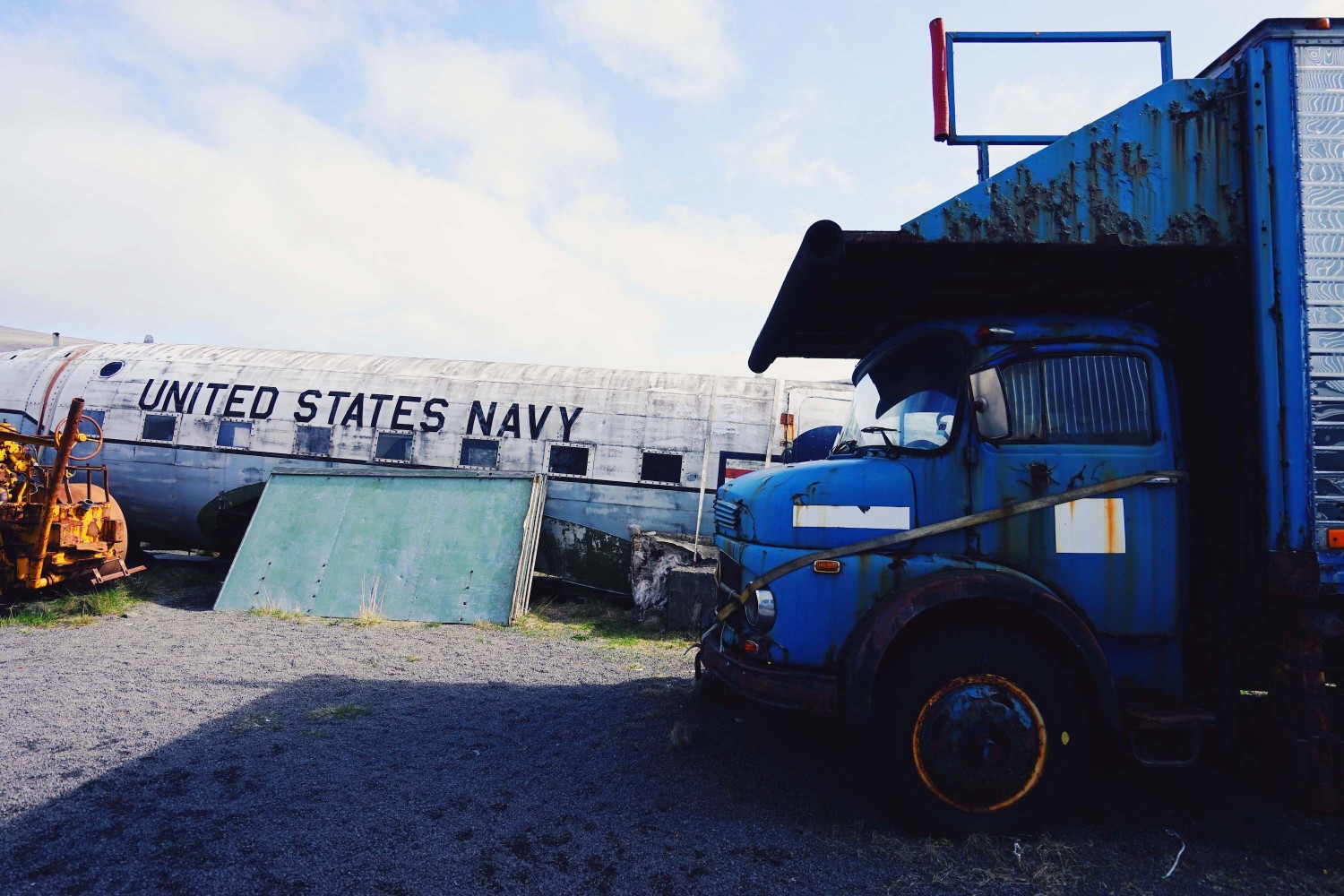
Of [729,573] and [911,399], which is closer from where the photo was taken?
[911,399]

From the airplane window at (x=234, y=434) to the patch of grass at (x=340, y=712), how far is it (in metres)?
7.86

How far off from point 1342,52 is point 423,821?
6467mm

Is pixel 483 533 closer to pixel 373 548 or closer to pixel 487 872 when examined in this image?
pixel 373 548

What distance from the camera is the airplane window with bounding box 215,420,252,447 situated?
11867 millimetres

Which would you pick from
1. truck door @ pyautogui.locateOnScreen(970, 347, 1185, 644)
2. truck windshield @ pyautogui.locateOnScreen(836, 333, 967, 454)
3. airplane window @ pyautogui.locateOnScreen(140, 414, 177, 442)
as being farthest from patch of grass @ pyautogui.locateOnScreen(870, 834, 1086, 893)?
airplane window @ pyautogui.locateOnScreen(140, 414, 177, 442)

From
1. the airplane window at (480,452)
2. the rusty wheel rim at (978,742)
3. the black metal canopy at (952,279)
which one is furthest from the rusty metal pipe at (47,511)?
the rusty wheel rim at (978,742)

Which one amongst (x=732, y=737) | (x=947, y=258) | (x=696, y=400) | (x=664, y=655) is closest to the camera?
(x=947, y=258)

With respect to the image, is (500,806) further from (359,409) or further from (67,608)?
(359,409)

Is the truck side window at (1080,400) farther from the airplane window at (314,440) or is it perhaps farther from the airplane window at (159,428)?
the airplane window at (159,428)

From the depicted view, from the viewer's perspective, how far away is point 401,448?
1173 cm

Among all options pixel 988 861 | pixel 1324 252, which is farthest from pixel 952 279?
pixel 988 861

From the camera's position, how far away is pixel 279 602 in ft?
31.9

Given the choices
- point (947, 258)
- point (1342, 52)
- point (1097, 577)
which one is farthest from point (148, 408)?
point (1342, 52)

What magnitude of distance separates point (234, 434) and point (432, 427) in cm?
336
